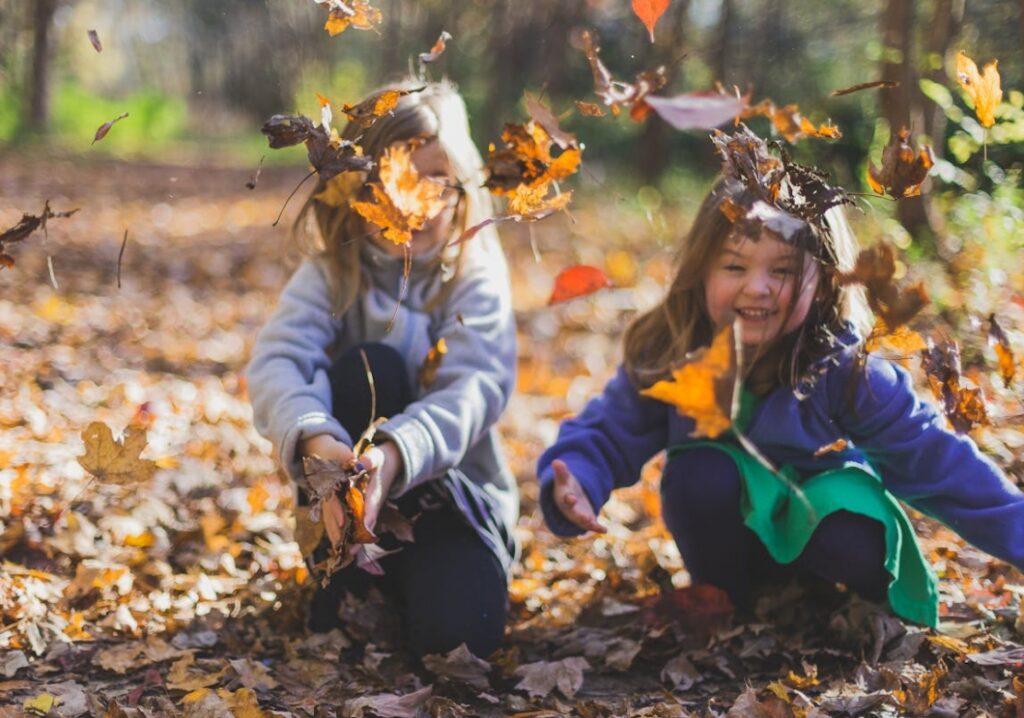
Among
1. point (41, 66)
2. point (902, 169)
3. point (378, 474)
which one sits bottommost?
point (378, 474)

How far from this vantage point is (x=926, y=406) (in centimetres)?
213

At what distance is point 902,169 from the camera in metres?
1.73

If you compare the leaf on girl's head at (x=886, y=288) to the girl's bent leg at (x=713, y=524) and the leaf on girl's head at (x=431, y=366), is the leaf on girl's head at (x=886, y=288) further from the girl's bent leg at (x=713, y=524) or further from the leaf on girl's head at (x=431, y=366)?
the leaf on girl's head at (x=431, y=366)

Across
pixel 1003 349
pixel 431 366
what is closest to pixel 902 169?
pixel 1003 349

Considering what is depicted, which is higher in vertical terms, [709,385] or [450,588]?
[709,385]

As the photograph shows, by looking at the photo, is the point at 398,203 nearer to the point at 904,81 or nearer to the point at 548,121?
the point at 548,121

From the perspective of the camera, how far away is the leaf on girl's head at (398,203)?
6.05 feet

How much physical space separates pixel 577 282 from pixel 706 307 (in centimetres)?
37

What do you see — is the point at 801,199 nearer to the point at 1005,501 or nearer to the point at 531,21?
the point at 1005,501

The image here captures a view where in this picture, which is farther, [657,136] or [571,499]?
[657,136]

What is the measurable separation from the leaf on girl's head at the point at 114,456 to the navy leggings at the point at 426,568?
451mm

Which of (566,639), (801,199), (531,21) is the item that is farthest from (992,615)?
(531,21)

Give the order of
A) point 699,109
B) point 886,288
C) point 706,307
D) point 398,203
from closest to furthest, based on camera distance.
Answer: point 886,288, point 699,109, point 398,203, point 706,307

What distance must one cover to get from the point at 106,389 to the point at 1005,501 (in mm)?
3362
